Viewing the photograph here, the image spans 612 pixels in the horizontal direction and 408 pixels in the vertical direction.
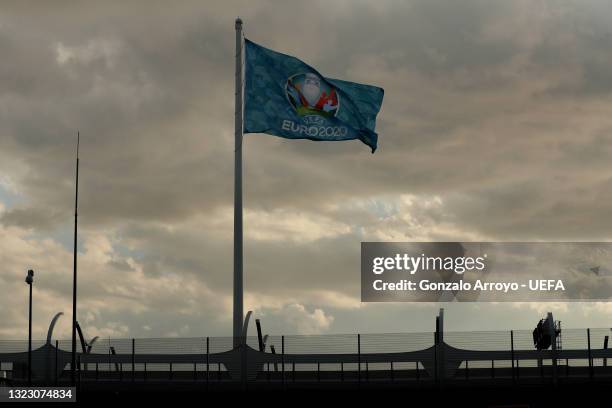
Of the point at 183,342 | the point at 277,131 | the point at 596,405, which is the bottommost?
the point at 596,405

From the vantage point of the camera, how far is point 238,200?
157ft

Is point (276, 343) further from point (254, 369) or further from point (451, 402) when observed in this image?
point (451, 402)

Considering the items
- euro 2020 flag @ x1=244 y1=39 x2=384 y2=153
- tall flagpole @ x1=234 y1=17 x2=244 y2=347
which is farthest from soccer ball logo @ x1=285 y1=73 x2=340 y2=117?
tall flagpole @ x1=234 y1=17 x2=244 y2=347

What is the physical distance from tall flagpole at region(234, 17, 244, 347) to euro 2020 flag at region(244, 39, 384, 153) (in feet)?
1.23

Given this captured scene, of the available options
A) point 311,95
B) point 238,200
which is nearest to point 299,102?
point 311,95

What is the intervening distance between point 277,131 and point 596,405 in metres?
18.4

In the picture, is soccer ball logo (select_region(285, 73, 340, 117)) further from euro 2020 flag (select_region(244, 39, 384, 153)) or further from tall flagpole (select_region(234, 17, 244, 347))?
tall flagpole (select_region(234, 17, 244, 347))

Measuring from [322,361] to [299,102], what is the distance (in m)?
11.5

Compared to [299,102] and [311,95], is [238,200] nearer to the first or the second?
[299,102]

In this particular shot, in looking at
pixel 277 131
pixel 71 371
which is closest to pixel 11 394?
pixel 71 371

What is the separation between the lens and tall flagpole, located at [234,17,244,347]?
46.8 m

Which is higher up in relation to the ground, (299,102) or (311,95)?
(311,95)

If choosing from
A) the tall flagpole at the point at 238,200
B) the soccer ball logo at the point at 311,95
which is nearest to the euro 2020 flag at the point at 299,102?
the soccer ball logo at the point at 311,95

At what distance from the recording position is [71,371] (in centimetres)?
4584
